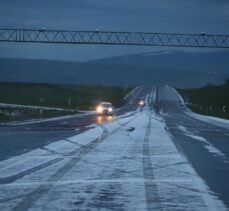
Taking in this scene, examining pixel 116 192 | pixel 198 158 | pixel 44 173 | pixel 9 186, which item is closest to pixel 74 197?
pixel 116 192

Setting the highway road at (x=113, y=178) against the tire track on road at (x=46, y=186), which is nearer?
the tire track on road at (x=46, y=186)

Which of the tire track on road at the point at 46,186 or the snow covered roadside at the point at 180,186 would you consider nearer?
→ the tire track on road at the point at 46,186

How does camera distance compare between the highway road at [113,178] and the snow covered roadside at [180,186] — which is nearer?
the snow covered roadside at [180,186]

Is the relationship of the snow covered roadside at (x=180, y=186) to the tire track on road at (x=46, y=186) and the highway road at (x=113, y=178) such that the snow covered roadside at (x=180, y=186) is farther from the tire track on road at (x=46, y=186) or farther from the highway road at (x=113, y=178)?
the tire track on road at (x=46, y=186)

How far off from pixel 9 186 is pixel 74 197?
1.73 metres

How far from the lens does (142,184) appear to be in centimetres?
1275

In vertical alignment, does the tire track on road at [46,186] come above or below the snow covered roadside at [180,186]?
above

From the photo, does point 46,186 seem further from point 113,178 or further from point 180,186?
point 180,186

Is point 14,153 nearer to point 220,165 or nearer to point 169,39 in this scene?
point 220,165

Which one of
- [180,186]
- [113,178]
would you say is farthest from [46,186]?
[180,186]

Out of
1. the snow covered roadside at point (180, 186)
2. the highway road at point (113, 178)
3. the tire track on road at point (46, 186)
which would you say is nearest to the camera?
the tire track on road at point (46, 186)

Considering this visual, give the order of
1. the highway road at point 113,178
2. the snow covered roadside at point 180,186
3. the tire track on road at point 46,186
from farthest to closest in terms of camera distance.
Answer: the highway road at point 113,178 < the snow covered roadside at point 180,186 < the tire track on road at point 46,186

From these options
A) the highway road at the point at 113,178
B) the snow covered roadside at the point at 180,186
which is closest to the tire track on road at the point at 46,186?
the highway road at the point at 113,178

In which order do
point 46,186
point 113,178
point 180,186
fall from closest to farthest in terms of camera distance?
point 46,186 → point 180,186 → point 113,178
